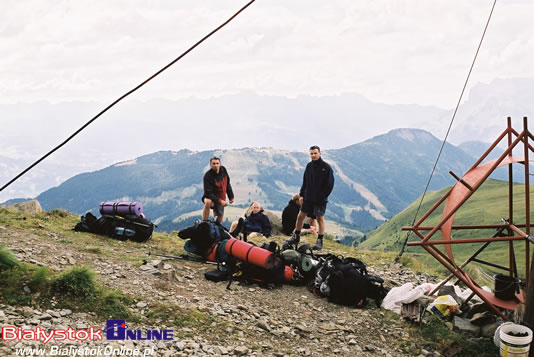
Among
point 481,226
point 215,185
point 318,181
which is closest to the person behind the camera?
point 481,226

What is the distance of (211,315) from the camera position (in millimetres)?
7836

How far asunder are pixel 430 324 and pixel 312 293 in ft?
8.62

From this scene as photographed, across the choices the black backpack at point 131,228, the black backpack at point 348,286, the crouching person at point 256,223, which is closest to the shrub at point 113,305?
the black backpack at point 348,286

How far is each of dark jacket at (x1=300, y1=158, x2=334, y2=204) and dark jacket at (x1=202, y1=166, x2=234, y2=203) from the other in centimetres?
268

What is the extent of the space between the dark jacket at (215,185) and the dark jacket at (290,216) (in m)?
4.23

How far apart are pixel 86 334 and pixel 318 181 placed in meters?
8.49

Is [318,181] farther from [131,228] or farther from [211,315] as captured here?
[211,315]

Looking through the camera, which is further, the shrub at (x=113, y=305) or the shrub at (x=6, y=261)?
the shrub at (x=6, y=261)

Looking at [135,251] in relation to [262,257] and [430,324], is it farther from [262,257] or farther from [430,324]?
[430,324]

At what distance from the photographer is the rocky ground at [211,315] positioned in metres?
6.54

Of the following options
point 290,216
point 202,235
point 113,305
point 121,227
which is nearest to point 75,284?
point 113,305

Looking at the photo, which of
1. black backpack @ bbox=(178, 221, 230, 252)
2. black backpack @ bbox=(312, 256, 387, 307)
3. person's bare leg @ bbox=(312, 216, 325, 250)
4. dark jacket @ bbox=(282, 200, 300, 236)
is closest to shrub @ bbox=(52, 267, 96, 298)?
black backpack @ bbox=(178, 221, 230, 252)

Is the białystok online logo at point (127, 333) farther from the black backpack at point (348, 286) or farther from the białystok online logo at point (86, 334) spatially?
the black backpack at point (348, 286)

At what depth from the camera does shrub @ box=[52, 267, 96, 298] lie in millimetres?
7320
